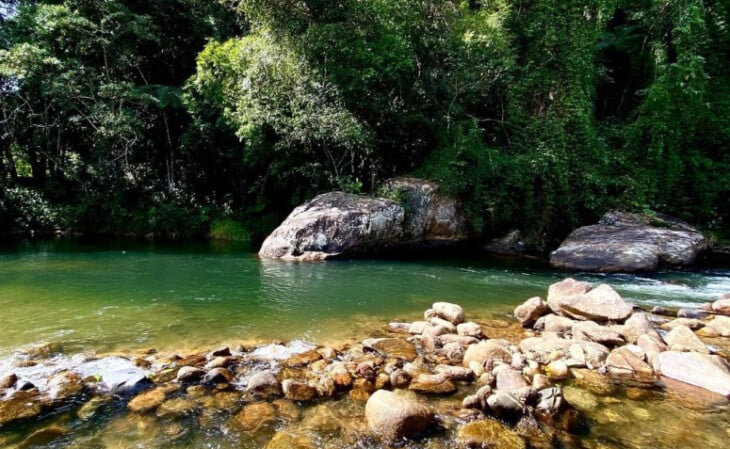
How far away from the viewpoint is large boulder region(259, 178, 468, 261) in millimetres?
13195

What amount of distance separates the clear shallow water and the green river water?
28 mm

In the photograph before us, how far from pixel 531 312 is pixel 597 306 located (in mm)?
1096

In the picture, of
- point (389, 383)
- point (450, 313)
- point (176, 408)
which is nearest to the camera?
point (176, 408)

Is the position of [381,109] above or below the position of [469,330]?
above

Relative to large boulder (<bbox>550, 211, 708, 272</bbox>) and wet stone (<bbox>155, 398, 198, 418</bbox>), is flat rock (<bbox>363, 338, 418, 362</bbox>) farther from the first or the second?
large boulder (<bbox>550, 211, 708, 272</bbox>)

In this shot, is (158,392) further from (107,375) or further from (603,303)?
(603,303)

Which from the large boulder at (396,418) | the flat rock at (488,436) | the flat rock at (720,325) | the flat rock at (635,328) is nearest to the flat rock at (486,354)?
the flat rock at (488,436)

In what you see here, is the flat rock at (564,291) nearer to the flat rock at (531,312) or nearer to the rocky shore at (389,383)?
the flat rock at (531,312)

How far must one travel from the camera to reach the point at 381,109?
15.8m

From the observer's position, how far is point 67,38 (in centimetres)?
1725

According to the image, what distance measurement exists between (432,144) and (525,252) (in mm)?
5422

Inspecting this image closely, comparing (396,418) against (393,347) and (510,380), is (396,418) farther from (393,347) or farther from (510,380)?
(393,347)

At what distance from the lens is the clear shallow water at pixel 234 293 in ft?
21.8

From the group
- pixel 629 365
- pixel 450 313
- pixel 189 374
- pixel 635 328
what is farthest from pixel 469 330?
pixel 189 374
